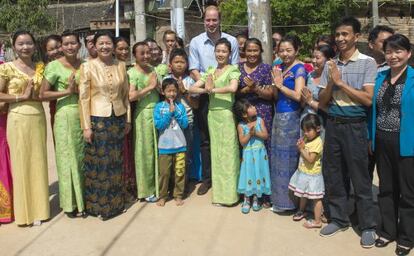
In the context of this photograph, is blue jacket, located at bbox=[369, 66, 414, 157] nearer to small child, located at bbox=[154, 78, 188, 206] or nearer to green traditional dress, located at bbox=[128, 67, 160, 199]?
small child, located at bbox=[154, 78, 188, 206]

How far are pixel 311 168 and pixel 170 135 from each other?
1.51m

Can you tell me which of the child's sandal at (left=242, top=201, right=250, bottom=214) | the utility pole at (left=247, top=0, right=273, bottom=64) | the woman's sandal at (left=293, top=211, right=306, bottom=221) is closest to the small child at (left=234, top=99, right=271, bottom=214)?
the child's sandal at (left=242, top=201, right=250, bottom=214)

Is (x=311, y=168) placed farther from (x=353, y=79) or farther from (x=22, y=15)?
(x=22, y=15)

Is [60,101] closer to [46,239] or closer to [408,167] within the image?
[46,239]

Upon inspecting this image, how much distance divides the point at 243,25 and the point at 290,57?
43.0 feet

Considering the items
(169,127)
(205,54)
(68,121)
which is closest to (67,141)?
(68,121)

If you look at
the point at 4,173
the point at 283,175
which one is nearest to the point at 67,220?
the point at 4,173

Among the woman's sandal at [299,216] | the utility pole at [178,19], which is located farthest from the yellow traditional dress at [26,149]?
the utility pole at [178,19]

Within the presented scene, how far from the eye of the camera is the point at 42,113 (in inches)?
166

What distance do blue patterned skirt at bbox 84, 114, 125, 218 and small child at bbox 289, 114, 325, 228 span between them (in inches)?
70.8

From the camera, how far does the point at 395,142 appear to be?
334 cm

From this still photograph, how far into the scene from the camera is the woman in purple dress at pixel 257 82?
4.23 metres

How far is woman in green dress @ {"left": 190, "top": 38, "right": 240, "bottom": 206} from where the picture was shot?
4.28 metres

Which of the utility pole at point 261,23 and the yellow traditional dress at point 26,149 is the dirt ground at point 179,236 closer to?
the yellow traditional dress at point 26,149
